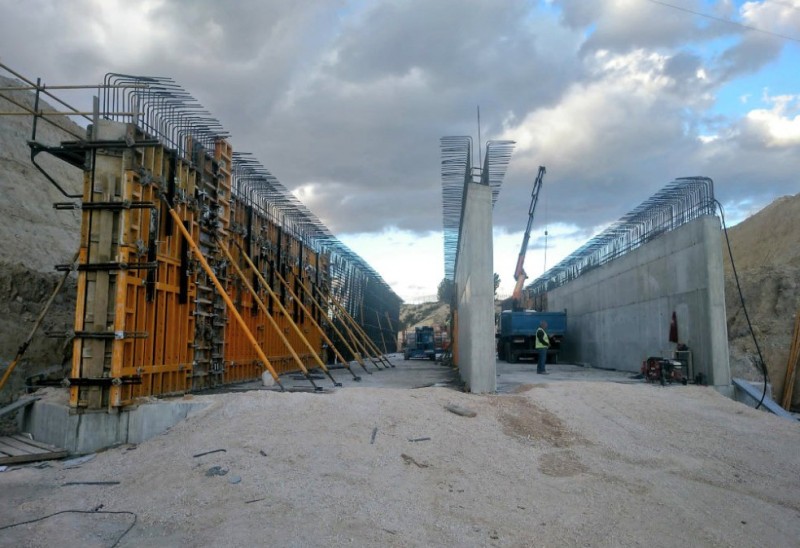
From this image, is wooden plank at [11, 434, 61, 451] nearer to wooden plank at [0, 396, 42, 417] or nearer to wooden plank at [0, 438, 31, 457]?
wooden plank at [0, 438, 31, 457]

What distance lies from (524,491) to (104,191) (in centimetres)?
816

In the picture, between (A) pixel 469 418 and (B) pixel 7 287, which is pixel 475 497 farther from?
(B) pixel 7 287

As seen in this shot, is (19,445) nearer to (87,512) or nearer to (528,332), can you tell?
(87,512)

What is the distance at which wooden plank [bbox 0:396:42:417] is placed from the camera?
31.4 feet

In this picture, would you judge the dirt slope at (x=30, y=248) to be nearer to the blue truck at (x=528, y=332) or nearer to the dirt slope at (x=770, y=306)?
the blue truck at (x=528, y=332)

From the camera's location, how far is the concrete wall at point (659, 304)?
43.6ft

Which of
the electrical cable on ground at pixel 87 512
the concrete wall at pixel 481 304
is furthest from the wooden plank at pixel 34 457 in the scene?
the concrete wall at pixel 481 304

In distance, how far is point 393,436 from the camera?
7.95 m

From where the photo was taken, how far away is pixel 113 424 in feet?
30.2

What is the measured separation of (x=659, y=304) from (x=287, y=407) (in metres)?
11.8

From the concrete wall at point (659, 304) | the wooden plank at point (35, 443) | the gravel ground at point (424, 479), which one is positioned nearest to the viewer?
the gravel ground at point (424, 479)

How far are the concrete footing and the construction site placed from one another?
0.04m

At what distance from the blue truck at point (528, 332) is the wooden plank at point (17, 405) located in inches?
749

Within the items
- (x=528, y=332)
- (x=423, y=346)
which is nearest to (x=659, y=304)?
(x=528, y=332)
